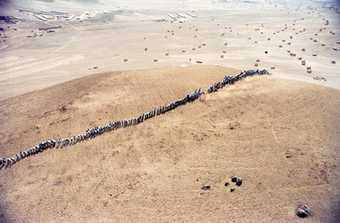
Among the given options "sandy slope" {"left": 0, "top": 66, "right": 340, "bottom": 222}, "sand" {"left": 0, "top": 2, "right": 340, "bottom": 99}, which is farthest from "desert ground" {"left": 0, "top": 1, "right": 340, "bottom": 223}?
"sand" {"left": 0, "top": 2, "right": 340, "bottom": 99}

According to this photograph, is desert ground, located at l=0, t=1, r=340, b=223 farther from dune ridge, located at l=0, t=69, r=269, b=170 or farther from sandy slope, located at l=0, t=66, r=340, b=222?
dune ridge, located at l=0, t=69, r=269, b=170

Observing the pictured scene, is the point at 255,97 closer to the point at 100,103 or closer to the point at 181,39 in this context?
the point at 100,103

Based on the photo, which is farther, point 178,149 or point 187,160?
point 178,149

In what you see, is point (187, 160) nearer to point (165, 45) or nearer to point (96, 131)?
point (96, 131)

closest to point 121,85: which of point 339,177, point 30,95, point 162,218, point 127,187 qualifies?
point 30,95

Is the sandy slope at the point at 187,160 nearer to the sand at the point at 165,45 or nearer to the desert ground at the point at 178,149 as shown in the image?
the desert ground at the point at 178,149

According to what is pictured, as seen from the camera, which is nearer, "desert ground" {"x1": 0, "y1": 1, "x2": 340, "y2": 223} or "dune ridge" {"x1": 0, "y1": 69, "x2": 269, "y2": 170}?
"desert ground" {"x1": 0, "y1": 1, "x2": 340, "y2": 223}

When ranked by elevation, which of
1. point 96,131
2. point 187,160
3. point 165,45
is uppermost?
point 187,160

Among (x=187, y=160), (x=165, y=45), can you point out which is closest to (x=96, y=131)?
(x=187, y=160)
